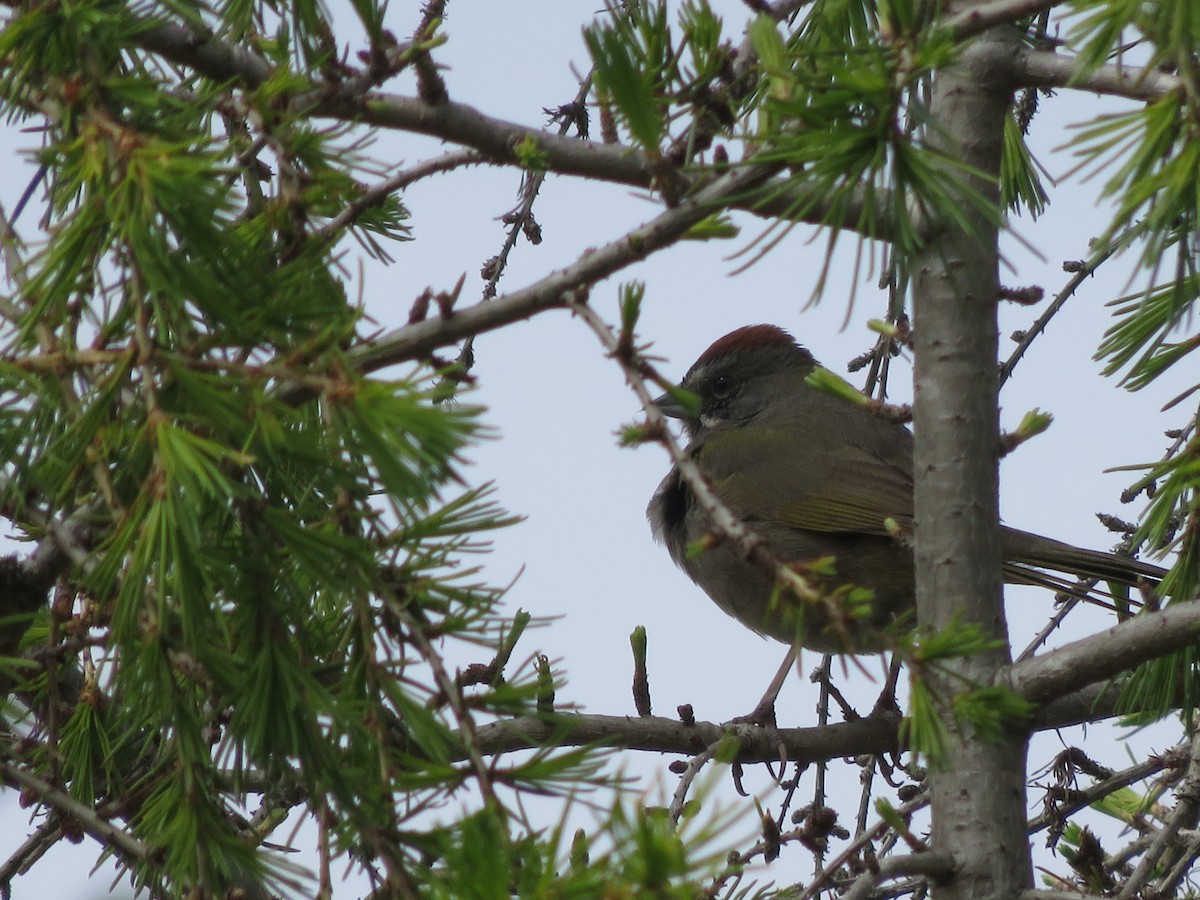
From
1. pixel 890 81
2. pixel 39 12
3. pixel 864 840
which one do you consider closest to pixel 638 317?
pixel 890 81

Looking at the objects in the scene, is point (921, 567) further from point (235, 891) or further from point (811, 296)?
point (235, 891)

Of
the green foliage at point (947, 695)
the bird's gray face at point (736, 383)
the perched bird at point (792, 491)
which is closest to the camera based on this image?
the green foliage at point (947, 695)

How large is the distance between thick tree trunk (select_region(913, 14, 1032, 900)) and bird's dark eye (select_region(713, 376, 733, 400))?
291cm

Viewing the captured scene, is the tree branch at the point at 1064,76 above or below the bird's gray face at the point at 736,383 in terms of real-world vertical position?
below

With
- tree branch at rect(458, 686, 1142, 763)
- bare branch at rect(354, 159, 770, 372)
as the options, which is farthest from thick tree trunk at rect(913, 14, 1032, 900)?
bare branch at rect(354, 159, 770, 372)

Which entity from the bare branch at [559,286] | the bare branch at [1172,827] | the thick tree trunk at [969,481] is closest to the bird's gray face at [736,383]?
the bare branch at [1172,827]

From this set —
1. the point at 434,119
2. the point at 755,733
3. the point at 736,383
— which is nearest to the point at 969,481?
the point at 755,733

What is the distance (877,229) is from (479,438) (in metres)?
0.83

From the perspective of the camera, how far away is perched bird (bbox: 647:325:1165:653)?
4.35 meters

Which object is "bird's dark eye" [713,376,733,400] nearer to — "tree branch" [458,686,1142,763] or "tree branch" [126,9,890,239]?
"tree branch" [458,686,1142,763]

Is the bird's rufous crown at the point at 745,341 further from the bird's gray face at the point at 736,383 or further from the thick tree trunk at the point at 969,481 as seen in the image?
the thick tree trunk at the point at 969,481

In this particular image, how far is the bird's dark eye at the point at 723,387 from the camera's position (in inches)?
223

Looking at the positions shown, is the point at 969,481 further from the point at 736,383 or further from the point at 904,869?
the point at 736,383

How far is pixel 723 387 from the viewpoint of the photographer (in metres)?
5.66
